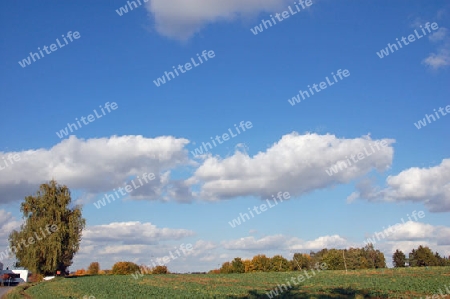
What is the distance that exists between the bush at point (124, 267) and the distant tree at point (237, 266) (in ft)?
82.4

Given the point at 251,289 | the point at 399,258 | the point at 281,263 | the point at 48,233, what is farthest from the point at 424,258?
the point at 48,233

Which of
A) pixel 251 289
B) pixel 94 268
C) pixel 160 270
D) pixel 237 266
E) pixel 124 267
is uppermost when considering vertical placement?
pixel 94 268

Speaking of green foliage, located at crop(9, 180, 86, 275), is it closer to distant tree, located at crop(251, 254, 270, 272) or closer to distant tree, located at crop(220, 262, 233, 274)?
distant tree, located at crop(220, 262, 233, 274)

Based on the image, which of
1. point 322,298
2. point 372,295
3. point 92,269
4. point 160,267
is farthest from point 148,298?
point 92,269

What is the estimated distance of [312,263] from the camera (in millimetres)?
139500

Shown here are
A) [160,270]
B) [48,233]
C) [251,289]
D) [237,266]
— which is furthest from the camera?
[237,266]

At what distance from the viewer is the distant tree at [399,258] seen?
137 meters

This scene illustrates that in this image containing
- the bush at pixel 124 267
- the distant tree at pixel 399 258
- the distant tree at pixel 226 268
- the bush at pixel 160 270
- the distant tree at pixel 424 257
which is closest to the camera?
the bush at pixel 160 270

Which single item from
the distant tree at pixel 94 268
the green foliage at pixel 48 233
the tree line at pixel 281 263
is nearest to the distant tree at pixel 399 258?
the tree line at pixel 281 263

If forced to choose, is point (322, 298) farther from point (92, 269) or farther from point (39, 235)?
point (92, 269)

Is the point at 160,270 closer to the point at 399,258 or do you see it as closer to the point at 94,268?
the point at 94,268

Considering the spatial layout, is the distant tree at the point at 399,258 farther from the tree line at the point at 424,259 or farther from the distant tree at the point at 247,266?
the distant tree at the point at 247,266

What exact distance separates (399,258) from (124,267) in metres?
93.7

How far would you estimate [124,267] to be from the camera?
328ft
